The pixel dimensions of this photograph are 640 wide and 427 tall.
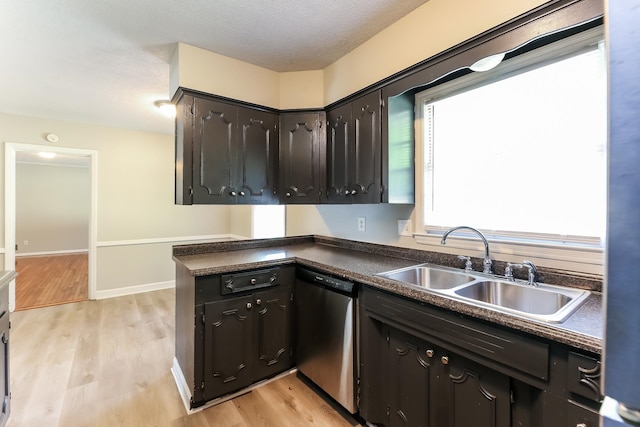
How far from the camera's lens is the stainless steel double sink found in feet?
3.75

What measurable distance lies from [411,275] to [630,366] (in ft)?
4.39

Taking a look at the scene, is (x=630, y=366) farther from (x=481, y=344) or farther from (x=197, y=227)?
(x=197, y=227)

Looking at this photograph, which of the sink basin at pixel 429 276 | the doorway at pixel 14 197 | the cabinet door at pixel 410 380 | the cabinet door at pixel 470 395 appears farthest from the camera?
the doorway at pixel 14 197

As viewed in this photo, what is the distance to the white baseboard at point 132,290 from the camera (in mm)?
3959

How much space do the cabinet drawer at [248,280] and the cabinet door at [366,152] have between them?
2.71 feet

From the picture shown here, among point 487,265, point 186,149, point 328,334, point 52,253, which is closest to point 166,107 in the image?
point 186,149

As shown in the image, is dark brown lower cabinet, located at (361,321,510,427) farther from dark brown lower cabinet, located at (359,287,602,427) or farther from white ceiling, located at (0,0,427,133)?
white ceiling, located at (0,0,427,133)

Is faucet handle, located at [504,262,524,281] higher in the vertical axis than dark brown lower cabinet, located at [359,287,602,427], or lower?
higher

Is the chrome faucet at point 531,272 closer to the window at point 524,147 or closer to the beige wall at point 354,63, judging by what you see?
the window at point 524,147

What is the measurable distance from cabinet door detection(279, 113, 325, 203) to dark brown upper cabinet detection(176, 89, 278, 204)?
0.27 ft

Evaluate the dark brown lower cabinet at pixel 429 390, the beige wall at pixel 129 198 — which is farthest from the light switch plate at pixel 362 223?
the beige wall at pixel 129 198

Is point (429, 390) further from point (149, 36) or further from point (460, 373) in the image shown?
point (149, 36)

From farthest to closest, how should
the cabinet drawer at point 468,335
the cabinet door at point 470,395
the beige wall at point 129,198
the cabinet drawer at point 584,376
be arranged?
the beige wall at point 129,198 → the cabinet door at point 470,395 → the cabinet drawer at point 468,335 → the cabinet drawer at point 584,376

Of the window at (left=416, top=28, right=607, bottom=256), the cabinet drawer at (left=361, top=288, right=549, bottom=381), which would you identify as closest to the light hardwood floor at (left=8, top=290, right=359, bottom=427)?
the cabinet drawer at (left=361, top=288, right=549, bottom=381)
